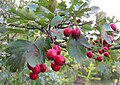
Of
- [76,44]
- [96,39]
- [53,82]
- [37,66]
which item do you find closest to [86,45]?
[76,44]

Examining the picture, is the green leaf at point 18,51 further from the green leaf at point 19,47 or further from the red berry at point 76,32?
the red berry at point 76,32

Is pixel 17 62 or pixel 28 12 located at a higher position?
pixel 28 12

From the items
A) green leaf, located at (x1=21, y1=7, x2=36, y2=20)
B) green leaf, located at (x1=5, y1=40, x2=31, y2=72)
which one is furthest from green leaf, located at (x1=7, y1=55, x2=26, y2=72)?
green leaf, located at (x1=21, y1=7, x2=36, y2=20)

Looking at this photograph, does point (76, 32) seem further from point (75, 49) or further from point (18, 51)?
point (18, 51)

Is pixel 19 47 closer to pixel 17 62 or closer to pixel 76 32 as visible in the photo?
pixel 17 62

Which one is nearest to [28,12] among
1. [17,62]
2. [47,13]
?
[47,13]

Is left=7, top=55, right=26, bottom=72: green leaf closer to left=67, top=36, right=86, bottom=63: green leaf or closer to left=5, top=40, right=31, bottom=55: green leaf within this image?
left=5, top=40, right=31, bottom=55: green leaf

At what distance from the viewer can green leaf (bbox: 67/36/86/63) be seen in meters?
0.64

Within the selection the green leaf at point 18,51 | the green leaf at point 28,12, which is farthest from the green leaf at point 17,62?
the green leaf at point 28,12

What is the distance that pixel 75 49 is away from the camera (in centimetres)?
65

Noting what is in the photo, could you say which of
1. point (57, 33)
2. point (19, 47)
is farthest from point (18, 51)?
point (57, 33)

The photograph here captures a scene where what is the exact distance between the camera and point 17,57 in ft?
2.29

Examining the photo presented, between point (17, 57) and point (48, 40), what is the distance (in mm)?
96

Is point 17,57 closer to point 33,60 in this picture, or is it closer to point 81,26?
point 33,60
